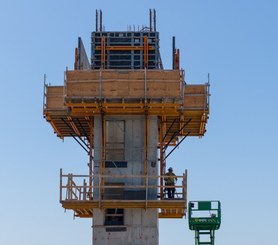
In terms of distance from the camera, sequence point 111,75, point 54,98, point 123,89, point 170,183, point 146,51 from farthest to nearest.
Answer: point 146,51 → point 54,98 → point 170,183 → point 111,75 → point 123,89

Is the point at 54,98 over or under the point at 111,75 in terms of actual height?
under

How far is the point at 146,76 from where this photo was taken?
149ft

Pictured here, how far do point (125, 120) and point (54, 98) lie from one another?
156 inches

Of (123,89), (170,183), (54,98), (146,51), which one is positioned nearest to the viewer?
(123,89)

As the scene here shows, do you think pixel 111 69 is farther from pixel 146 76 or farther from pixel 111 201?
pixel 111 201

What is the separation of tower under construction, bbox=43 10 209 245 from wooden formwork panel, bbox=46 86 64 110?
0.04m

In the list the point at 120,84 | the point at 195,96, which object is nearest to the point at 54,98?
the point at 120,84

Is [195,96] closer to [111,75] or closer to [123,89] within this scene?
[123,89]

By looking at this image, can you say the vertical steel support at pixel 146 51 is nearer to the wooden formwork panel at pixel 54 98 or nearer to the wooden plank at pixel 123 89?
the wooden plank at pixel 123 89

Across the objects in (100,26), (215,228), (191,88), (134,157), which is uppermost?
(100,26)

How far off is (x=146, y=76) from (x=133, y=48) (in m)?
3.68

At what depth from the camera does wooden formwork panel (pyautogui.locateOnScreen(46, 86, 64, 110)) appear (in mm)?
47188

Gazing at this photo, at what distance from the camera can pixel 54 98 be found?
155ft

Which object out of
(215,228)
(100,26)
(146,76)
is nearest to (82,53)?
(100,26)
